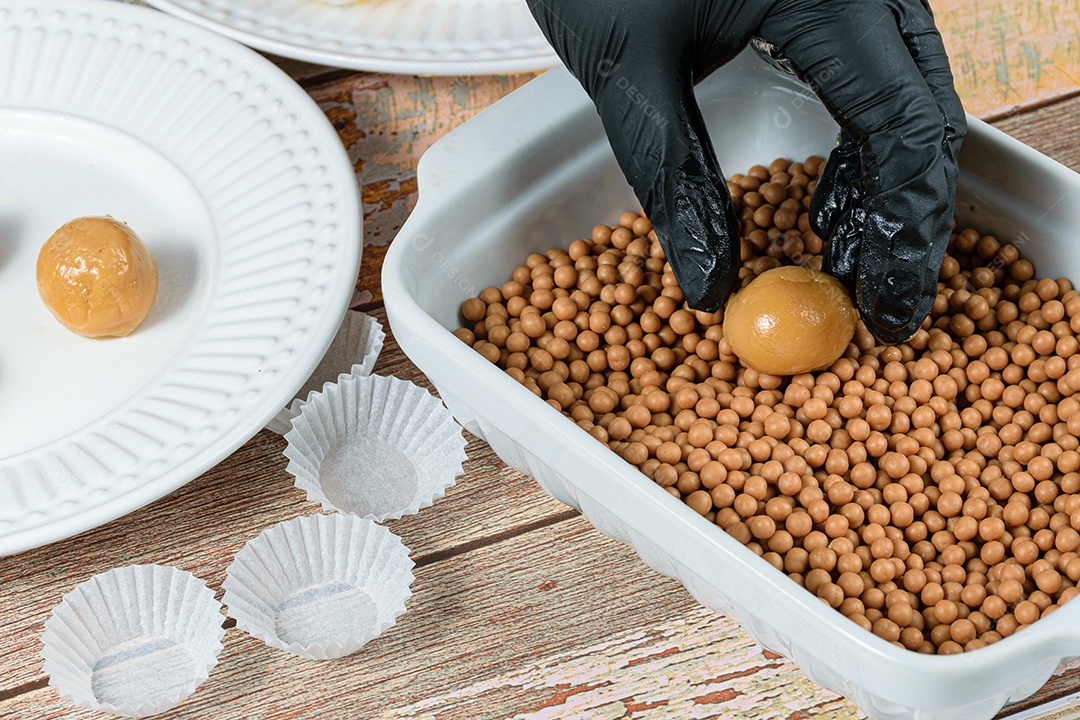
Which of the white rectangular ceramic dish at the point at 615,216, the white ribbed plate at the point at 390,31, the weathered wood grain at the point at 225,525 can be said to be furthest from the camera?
the white ribbed plate at the point at 390,31

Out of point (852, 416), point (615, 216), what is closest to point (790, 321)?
point (852, 416)

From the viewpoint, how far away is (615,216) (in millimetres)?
879

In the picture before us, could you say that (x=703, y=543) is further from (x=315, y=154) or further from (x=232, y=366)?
(x=315, y=154)

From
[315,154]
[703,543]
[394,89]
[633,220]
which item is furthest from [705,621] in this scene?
[394,89]

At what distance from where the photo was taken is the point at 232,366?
30.4 inches

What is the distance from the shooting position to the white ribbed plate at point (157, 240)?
738 millimetres

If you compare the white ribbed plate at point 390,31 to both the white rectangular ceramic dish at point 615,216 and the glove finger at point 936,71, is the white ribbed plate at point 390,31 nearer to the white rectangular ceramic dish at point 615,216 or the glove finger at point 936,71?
the white rectangular ceramic dish at point 615,216

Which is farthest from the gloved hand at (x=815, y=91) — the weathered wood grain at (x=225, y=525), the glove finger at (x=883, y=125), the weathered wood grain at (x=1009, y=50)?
the weathered wood grain at (x=1009, y=50)

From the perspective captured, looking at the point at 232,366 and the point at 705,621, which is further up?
the point at 232,366

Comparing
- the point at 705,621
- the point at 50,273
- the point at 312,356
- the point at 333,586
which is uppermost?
the point at 50,273

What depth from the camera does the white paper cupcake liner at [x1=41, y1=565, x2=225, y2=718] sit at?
2.29ft

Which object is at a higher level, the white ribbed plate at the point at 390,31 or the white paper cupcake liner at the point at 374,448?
the white ribbed plate at the point at 390,31

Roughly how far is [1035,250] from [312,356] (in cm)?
51

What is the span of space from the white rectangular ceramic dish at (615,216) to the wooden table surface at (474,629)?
5 centimetres
